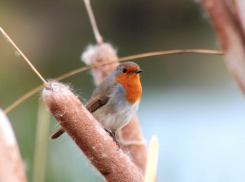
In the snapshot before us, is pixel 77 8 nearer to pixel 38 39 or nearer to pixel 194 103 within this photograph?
pixel 38 39

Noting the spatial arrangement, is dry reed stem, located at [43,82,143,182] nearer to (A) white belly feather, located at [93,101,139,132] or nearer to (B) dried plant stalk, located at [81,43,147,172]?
(B) dried plant stalk, located at [81,43,147,172]

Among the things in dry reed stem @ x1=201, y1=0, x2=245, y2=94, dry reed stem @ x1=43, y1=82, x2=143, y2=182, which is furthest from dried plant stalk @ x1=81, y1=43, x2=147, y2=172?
dry reed stem @ x1=201, y1=0, x2=245, y2=94

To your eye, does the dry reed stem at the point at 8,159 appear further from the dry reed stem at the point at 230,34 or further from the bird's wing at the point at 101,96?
the bird's wing at the point at 101,96

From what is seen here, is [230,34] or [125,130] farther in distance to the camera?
[125,130]

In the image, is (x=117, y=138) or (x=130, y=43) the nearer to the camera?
(x=117, y=138)

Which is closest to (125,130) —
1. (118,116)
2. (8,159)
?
(118,116)

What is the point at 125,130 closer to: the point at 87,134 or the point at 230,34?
the point at 87,134

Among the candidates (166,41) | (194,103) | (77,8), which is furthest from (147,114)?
(77,8)

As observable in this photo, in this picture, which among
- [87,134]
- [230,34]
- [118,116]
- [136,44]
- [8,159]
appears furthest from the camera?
[136,44]
